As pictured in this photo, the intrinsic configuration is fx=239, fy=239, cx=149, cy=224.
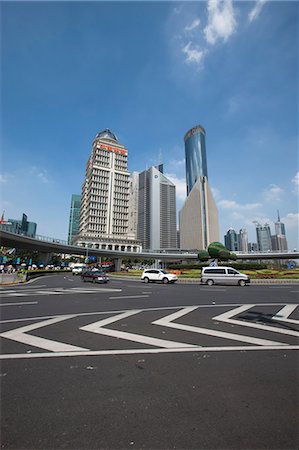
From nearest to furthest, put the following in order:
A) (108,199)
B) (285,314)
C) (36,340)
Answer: (36,340) < (285,314) < (108,199)

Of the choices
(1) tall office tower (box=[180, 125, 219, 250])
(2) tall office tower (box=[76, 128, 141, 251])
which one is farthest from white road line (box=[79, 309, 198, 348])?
(1) tall office tower (box=[180, 125, 219, 250])

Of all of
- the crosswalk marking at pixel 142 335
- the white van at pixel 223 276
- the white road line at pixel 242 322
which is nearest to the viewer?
the crosswalk marking at pixel 142 335

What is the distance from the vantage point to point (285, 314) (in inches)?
343

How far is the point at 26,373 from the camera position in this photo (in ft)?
13.2

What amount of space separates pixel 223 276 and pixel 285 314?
49.9ft

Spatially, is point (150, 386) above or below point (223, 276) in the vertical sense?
below

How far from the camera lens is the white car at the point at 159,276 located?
2697 cm

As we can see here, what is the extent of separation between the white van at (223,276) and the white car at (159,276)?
12.4 feet

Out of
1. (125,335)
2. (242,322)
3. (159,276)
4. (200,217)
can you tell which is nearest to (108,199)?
(200,217)

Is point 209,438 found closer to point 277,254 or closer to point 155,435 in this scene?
point 155,435

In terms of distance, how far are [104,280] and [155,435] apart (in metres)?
25.3

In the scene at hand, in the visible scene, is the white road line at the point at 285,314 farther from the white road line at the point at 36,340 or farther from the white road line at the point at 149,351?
the white road line at the point at 36,340

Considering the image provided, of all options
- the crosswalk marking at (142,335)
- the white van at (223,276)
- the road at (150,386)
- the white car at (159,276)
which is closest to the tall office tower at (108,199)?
the white car at (159,276)

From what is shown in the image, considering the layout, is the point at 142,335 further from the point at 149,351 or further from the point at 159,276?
the point at 159,276
